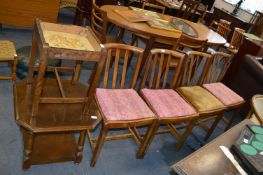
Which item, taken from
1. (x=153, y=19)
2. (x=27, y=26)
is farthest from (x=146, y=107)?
(x=27, y=26)

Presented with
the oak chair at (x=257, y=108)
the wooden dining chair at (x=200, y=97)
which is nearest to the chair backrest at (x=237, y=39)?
the wooden dining chair at (x=200, y=97)

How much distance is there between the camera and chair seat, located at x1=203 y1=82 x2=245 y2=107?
8.05 ft

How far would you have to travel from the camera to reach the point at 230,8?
7086 millimetres

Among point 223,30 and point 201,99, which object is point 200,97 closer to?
point 201,99

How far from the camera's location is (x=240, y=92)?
3234mm

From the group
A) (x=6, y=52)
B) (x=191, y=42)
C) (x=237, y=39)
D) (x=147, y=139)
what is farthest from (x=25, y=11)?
(x=237, y=39)

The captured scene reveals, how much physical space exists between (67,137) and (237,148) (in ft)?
4.42

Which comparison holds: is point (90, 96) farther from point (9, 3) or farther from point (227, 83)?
point (227, 83)

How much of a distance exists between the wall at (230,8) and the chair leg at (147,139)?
19.7ft

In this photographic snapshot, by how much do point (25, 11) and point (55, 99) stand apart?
2.32 meters

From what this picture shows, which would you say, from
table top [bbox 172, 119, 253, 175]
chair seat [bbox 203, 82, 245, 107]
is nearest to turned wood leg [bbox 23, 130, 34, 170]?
table top [bbox 172, 119, 253, 175]

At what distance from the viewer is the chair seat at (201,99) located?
220 centimetres

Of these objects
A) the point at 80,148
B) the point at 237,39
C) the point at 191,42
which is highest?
the point at 191,42

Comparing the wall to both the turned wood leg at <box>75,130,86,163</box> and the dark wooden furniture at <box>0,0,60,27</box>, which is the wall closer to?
the dark wooden furniture at <box>0,0,60,27</box>
